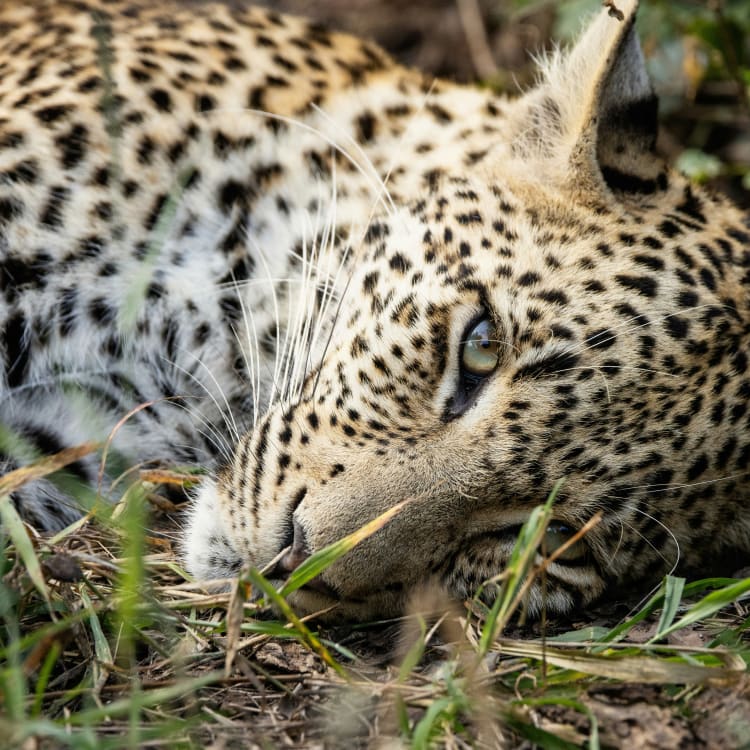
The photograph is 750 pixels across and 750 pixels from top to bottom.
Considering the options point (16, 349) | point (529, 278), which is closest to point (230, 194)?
point (16, 349)

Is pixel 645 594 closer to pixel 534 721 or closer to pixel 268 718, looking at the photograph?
pixel 534 721

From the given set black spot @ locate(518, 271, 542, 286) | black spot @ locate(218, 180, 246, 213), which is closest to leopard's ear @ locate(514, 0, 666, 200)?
black spot @ locate(518, 271, 542, 286)

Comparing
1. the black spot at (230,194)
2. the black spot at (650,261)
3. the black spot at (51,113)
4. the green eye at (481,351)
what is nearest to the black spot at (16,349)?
the black spot at (51,113)

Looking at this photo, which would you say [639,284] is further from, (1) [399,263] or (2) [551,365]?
(1) [399,263]

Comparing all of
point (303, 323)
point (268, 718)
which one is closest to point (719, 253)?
point (303, 323)

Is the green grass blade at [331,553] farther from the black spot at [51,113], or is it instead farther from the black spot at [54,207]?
the black spot at [51,113]

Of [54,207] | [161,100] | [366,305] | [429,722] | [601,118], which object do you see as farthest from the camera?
[161,100]
